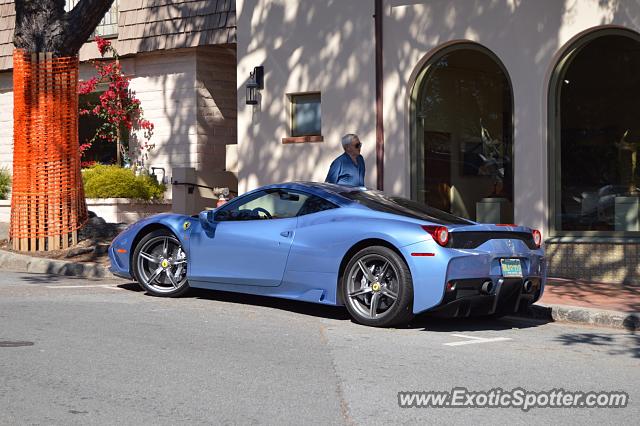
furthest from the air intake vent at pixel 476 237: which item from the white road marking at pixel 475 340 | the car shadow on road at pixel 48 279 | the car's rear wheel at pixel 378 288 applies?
the car shadow on road at pixel 48 279

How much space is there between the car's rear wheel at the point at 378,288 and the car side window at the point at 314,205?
73 centimetres

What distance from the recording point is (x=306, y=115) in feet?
51.9

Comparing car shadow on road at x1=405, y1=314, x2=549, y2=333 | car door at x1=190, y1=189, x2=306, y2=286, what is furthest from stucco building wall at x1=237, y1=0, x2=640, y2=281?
car door at x1=190, y1=189, x2=306, y2=286

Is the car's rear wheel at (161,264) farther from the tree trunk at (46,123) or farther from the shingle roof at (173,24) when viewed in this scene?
the shingle roof at (173,24)

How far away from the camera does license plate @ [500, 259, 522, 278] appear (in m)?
8.78

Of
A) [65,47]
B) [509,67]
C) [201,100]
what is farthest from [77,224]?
[509,67]

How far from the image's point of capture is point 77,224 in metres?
14.6

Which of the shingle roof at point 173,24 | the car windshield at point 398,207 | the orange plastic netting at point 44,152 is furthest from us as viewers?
the shingle roof at point 173,24

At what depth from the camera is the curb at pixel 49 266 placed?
41.9 ft

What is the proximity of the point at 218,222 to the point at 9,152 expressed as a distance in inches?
479

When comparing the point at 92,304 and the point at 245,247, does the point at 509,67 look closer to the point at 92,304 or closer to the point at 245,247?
the point at 245,247

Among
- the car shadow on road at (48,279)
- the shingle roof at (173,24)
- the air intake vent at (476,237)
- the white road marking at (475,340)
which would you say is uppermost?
the shingle roof at (173,24)

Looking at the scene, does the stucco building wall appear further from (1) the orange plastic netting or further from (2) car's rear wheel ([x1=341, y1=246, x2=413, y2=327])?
(2) car's rear wheel ([x1=341, y1=246, x2=413, y2=327])

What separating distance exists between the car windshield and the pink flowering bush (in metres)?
10.1
